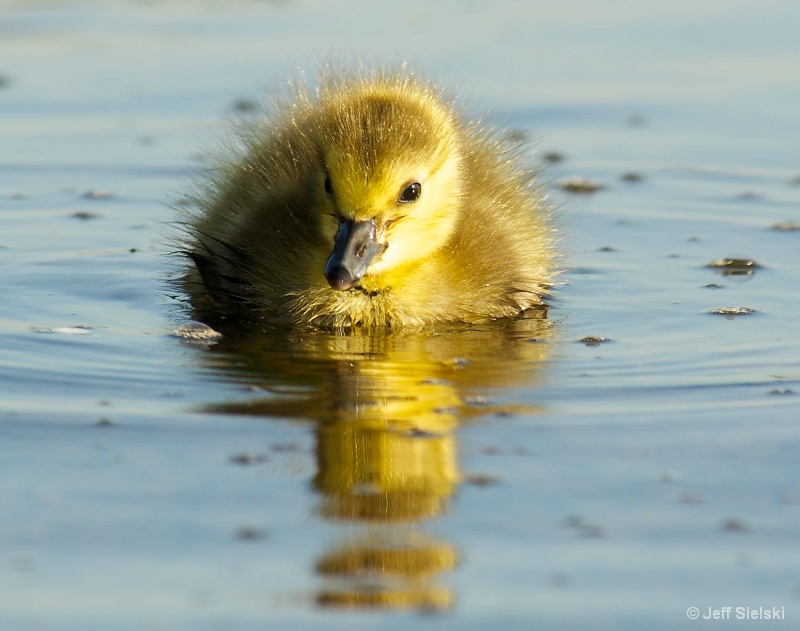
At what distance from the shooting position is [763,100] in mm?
11109

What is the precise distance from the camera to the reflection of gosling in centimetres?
610

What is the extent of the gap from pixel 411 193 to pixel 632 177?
3468mm

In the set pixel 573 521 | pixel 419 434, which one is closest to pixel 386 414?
pixel 419 434

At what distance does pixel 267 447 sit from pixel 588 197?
4.85 meters

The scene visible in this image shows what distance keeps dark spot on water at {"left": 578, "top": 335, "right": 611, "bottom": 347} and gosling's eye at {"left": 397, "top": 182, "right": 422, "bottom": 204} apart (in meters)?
0.92

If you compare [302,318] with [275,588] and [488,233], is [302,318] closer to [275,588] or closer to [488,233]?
[488,233]

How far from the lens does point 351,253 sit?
19.5ft

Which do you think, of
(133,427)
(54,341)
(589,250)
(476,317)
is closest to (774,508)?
(133,427)

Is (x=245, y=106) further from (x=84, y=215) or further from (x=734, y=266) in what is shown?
(x=734, y=266)

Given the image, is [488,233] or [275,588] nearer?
[275,588]

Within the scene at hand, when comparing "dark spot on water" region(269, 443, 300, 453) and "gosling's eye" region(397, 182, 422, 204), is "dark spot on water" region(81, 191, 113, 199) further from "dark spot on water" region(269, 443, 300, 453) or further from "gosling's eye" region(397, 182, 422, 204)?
"dark spot on water" region(269, 443, 300, 453)

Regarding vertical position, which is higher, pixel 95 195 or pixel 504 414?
pixel 95 195

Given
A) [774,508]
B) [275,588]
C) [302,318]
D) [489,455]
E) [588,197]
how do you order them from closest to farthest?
[275,588] < [774,508] < [489,455] < [302,318] < [588,197]

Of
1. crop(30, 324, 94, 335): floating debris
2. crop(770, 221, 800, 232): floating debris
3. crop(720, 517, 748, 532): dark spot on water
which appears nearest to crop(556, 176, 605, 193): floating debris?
crop(770, 221, 800, 232): floating debris
